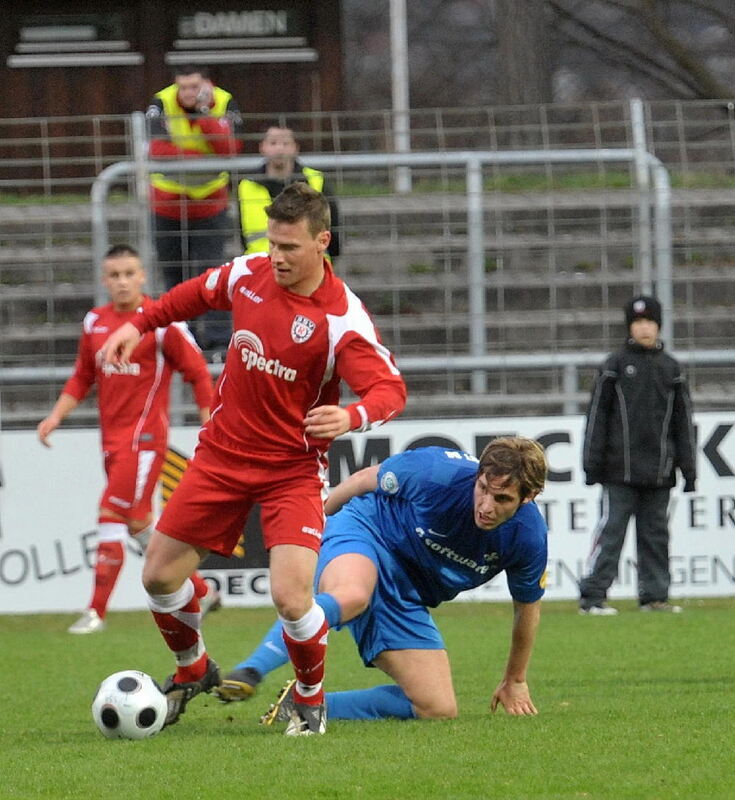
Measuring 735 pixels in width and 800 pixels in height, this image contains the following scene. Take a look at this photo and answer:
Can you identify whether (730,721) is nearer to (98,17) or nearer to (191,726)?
(191,726)

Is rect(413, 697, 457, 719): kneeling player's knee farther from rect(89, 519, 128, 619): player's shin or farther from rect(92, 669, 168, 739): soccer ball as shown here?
rect(89, 519, 128, 619): player's shin

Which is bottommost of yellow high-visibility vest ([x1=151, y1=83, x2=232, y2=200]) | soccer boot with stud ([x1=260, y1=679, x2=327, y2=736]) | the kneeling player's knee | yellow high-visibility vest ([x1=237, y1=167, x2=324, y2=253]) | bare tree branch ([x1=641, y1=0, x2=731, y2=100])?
the kneeling player's knee

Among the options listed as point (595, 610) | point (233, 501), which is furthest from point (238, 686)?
point (595, 610)

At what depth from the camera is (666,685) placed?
7.43 meters

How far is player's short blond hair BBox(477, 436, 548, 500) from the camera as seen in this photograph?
5891 mm

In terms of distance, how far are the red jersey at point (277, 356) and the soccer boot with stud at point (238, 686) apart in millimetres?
830

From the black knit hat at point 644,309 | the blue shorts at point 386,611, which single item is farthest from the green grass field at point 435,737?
the black knit hat at point 644,309

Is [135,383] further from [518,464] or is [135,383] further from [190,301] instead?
[518,464]

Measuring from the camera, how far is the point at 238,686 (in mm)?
6137

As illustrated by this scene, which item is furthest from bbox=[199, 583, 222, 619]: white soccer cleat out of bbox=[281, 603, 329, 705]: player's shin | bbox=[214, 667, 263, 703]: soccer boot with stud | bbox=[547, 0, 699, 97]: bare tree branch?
bbox=[547, 0, 699, 97]: bare tree branch

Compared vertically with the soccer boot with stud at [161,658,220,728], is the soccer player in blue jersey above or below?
above

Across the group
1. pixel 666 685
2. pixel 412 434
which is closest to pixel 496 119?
pixel 412 434

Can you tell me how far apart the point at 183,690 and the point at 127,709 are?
47 cm

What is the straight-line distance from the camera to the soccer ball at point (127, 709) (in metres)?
6.04
